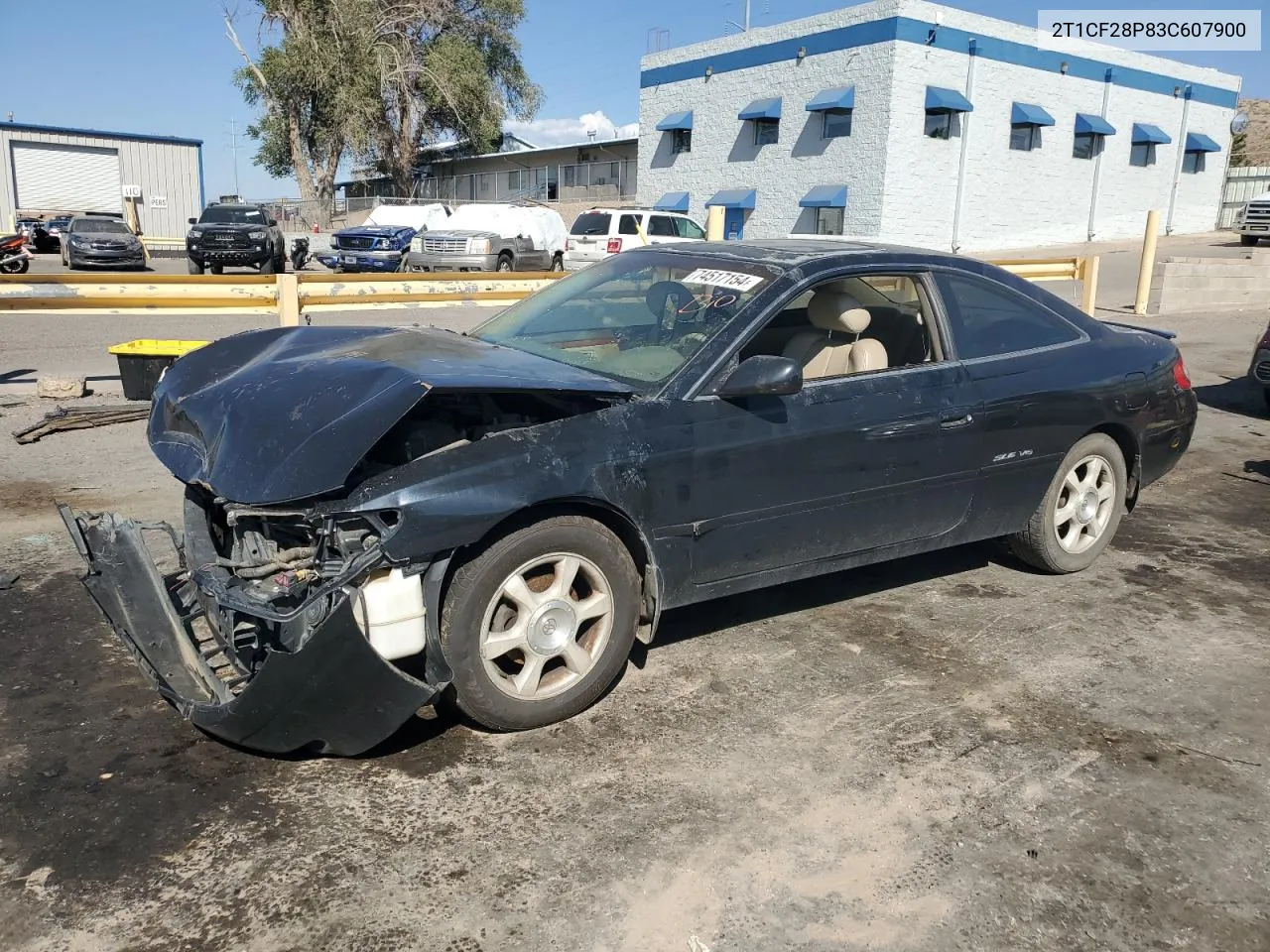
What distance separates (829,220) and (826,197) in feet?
3.57

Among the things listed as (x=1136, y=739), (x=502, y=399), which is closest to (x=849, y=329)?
(x=502, y=399)

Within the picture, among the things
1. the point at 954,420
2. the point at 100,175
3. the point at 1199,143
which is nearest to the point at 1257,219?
the point at 1199,143

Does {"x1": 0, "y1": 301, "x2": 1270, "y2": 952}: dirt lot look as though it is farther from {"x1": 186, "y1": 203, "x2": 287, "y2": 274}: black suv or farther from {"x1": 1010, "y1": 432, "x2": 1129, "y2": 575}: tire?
{"x1": 186, "y1": 203, "x2": 287, "y2": 274}: black suv

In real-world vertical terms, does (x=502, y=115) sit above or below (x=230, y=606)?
above

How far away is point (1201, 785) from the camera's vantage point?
11.0ft

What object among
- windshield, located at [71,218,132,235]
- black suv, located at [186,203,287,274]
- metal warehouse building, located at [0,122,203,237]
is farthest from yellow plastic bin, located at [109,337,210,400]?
metal warehouse building, located at [0,122,203,237]

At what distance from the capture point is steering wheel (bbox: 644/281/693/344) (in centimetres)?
432

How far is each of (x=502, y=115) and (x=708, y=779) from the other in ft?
174

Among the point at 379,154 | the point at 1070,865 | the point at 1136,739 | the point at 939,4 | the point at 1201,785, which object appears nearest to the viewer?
the point at 1070,865

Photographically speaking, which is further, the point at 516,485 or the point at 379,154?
the point at 379,154

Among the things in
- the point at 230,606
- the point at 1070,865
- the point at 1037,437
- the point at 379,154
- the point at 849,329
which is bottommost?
the point at 1070,865

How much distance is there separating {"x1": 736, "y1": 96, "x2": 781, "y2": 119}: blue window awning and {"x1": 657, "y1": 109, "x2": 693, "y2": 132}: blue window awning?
11.7ft

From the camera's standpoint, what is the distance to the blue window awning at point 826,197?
32094mm

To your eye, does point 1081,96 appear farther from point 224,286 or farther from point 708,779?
point 708,779
